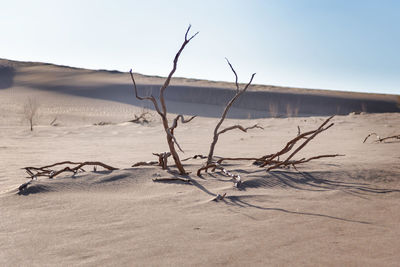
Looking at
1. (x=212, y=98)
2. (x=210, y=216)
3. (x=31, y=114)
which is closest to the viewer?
(x=210, y=216)

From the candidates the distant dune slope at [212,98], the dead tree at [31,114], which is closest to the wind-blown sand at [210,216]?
the dead tree at [31,114]

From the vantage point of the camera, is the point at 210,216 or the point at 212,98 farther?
the point at 212,98

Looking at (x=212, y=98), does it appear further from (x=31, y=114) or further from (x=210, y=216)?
(x=210, y=216)

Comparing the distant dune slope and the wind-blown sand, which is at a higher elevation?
the distant dune slope

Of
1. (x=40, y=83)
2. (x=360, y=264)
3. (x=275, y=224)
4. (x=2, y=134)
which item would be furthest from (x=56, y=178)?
(x=40, y=83)

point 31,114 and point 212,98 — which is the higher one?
point 212,98

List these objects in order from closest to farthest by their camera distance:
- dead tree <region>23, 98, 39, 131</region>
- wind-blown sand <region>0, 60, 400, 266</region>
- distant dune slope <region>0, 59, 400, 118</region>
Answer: wind-blown sand <region>0, 60, 400, 266</region> → dead tree <region>23, 98, 39, 131</region> → distant dune slope <region>0, 59, 400, 118</region>

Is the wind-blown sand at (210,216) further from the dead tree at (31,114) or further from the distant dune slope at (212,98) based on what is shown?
the distant dune slope at (212,98)

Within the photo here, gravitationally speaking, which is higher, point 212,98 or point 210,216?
point 212,98

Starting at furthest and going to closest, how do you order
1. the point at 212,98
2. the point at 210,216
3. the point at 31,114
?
the point at 212,98 < the point at 31,114 < the point at 210,216

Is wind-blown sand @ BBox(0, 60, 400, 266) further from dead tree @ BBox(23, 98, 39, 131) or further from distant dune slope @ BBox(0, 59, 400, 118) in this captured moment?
distant dune slope @ BBox(0, 59, 400, 118)

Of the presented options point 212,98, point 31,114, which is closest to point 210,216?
point 31,114

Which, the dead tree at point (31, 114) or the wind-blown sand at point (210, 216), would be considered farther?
the dead tree at point (31, 114)

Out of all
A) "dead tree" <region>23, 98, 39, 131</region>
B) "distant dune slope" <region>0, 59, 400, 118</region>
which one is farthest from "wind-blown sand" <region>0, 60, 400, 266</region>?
"distant dune slope" <region>0, 59, 400, 118</region>
